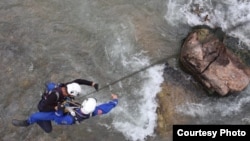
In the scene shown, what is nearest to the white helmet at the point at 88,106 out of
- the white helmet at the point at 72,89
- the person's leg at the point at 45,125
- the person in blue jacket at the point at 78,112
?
the person in blue jacket at the point at 78,112

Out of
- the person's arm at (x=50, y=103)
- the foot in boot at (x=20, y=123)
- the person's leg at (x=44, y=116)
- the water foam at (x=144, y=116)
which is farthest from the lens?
the water foam at (x=144, y=116)

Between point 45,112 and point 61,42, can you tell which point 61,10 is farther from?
point 45,112

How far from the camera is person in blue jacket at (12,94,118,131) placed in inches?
266

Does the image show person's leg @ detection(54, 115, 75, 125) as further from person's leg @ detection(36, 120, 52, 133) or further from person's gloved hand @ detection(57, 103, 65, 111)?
person's leg @ detection(36, 120, 52, 133)

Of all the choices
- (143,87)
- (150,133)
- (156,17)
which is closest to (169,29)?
(156,17)

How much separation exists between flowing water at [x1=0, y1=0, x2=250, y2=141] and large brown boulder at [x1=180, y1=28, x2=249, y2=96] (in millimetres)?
341

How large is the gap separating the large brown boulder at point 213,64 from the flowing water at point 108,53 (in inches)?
13.4

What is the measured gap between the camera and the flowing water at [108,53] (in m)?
8.45

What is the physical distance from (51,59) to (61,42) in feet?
1.54

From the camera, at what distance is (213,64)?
855 centimetres

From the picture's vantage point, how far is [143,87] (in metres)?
8.77

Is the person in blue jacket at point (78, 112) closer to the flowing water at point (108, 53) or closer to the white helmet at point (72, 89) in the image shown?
the white helmet at point (72, 89)

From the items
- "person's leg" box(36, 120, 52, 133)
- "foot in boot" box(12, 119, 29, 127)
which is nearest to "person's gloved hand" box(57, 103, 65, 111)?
"person's leg" box(36, 120, 52, 133)

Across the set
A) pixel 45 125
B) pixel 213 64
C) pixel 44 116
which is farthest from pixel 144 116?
pixel 44 116
